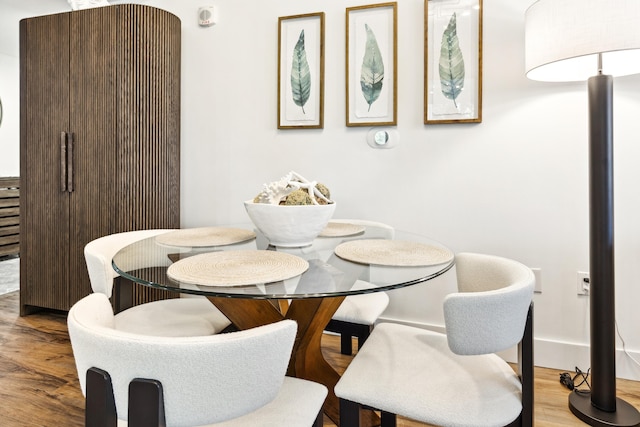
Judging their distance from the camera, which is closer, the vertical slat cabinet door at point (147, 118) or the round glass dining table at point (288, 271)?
the round glass dining table at point (288, 271)

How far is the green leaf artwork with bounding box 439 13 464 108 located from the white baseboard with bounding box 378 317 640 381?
4.39 feet

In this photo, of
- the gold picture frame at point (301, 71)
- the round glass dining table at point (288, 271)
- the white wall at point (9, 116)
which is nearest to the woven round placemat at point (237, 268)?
the round glass dining table at point (288, 271)

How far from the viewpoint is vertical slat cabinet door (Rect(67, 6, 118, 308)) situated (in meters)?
2.49

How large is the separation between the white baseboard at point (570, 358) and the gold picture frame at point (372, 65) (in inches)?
55.8

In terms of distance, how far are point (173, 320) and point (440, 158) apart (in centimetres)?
156

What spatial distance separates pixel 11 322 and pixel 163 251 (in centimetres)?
202

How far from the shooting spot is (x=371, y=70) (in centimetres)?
234

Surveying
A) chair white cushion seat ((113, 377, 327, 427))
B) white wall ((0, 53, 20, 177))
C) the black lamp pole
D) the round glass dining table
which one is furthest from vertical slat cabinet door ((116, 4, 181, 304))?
white wall ((0, 53, 20, 177))

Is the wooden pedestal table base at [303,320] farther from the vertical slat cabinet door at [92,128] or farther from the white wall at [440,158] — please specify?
the vertical slat cabinet door at [92,128]

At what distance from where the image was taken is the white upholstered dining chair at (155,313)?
1.45 meters

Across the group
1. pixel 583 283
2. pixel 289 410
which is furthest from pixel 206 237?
pixel 583 283

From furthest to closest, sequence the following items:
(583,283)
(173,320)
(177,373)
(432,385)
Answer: (583,283) < (173,320) < (432,385) < (177,373)

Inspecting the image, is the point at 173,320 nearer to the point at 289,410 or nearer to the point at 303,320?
the point at 303,320

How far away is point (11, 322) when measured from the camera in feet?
8.90
